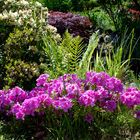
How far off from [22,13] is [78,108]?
2830 millimetres

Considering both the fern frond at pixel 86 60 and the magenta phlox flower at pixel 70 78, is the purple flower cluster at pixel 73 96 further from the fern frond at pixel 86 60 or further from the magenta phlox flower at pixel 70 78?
the fern frond at pixel 86 60

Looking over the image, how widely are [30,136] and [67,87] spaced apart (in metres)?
0.83

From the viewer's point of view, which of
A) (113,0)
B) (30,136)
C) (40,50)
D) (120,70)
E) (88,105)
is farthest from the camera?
(113,0)

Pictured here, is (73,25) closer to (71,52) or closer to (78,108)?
(71,52)

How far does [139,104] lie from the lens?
5.79 meters

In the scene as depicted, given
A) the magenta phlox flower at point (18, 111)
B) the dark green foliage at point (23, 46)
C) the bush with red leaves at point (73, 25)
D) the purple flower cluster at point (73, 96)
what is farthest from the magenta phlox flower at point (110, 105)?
the bush with red leaves at point (73, 25)

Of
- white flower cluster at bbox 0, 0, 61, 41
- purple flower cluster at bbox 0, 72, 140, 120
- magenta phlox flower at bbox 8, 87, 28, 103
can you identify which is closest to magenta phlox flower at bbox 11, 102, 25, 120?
purple flower cluster at bbox 0, 72, 140, 120

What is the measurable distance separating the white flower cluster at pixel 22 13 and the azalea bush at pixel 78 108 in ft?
6.58

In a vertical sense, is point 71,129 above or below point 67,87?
below

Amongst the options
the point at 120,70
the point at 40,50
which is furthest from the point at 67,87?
the point at 40,50

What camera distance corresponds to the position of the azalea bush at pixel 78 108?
566 cm

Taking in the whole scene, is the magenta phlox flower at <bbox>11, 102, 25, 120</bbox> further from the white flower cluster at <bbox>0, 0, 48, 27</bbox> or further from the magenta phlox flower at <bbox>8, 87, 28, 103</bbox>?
the white flower cluster at <bbox>0, 0, 48, 27</bbox>

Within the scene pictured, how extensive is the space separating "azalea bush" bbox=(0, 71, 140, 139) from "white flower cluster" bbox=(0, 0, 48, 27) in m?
2.01

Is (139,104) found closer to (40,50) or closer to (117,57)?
(117,57)
